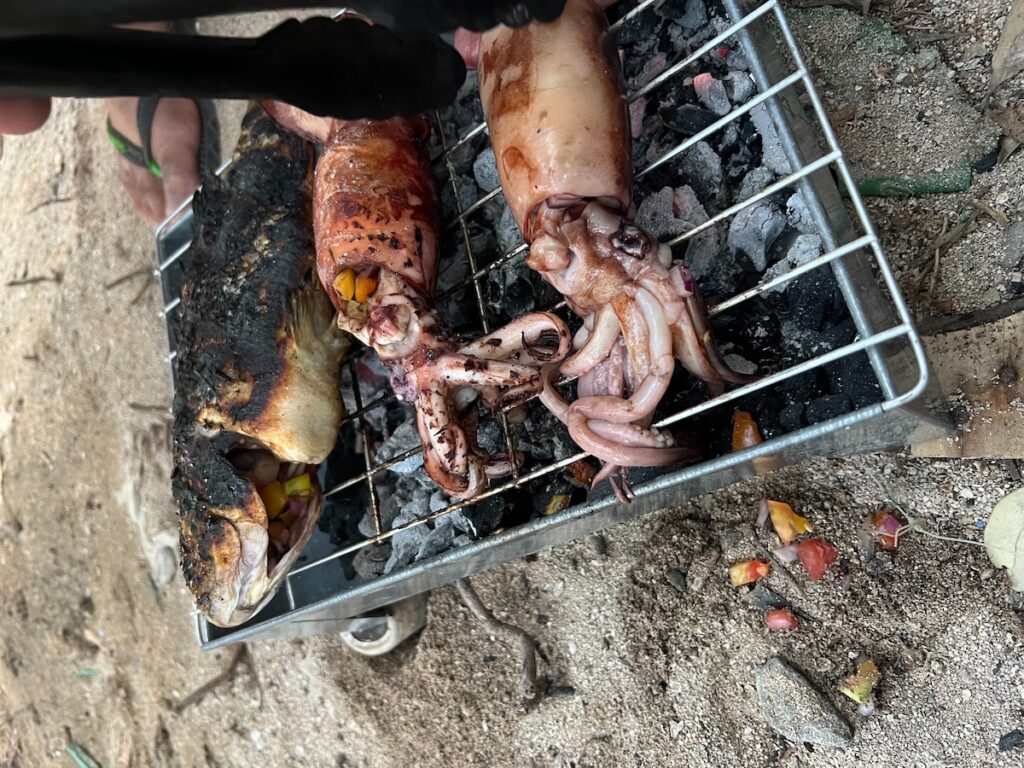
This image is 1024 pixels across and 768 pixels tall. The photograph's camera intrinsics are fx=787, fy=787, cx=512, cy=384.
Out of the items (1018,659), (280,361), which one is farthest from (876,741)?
(280,361)

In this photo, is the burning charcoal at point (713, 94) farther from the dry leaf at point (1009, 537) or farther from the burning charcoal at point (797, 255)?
the dry leaf at point (1009, 537)

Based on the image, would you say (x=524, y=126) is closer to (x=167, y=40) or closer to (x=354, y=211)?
(x=354, y=211)

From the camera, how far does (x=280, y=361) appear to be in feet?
7.32

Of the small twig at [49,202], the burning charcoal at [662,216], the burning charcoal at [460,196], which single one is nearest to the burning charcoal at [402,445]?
the burning charcoal at [460,196]

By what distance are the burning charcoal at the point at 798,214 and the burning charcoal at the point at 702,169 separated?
189 mm

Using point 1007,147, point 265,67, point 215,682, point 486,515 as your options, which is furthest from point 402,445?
point 1007,147

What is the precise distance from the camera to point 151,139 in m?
3.62

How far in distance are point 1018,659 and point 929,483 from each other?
1.45ft

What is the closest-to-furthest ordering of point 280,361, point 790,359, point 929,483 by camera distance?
point 790,359 < point 929,483 < point 280,361

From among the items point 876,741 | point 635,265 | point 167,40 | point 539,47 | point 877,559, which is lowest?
point 876,741

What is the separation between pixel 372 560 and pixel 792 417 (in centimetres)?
140

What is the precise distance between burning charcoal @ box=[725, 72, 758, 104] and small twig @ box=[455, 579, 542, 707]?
1.74 m

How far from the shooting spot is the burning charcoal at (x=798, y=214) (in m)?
1.88

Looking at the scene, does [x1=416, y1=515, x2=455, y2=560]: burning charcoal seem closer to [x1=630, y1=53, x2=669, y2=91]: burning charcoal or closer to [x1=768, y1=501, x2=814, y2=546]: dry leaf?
[x1=768, y1=501, x2=814, y2=546]: dry leaf
